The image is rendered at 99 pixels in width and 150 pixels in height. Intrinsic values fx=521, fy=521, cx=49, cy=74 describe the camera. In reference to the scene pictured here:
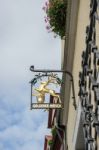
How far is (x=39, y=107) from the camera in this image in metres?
10.4

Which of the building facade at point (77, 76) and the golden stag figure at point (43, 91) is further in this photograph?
the golden stag figure at point (43, 91)

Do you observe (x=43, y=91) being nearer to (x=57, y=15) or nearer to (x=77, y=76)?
(x=77, y=76)

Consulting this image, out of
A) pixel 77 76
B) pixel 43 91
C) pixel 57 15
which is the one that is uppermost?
pixel 57 15

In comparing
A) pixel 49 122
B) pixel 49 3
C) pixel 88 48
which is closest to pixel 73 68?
pixel 49 3

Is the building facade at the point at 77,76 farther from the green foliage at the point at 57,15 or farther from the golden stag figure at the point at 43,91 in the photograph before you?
the green foliage at the point at 57,15

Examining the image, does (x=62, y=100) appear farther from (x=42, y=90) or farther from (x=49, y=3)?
(x=49, y=3)

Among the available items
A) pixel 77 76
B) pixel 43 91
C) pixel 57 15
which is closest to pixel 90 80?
pixel 77 76

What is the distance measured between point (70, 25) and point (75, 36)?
0.81 ft

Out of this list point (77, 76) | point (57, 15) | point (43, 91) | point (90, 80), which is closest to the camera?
point (90, 80)

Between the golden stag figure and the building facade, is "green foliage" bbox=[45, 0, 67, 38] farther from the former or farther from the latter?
the golden stag figure

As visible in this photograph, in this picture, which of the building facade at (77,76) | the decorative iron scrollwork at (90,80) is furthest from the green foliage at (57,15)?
the decorative iron scrollwork at (90,80)

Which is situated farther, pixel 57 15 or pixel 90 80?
pixel 57 15

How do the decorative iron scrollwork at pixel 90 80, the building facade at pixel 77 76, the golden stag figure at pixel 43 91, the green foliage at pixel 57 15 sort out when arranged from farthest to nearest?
the green foliage at pixel 57 15 < the golden stag figure at pixel 43 91 < the building facade at pixel 77 76 < the decorative iron scrollwork at pixel 90 80

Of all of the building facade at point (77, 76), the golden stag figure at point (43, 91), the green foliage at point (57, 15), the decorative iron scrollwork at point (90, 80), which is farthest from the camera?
the green foliage at point (57, 15)
